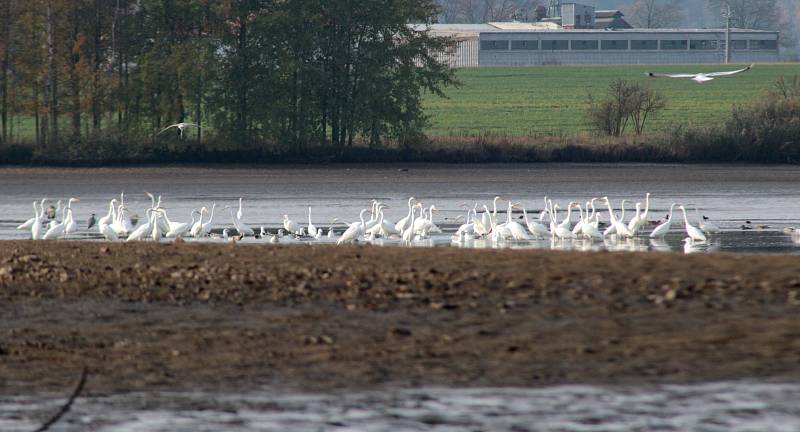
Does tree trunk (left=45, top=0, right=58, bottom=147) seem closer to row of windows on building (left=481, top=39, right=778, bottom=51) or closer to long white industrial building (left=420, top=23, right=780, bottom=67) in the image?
long white industrial building (left=420, top=23, right=780, bottom=67)

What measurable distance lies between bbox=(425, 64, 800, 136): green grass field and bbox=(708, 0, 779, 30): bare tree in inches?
2363

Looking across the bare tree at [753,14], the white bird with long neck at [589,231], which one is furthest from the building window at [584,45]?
the white bird with long neck at [589,231]

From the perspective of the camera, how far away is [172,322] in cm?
1134

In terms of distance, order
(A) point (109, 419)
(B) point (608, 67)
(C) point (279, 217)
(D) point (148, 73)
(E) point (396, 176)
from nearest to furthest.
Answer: (A) point (109, 419)
(C) point (279, 217)
(E) point (396, 176)
(D) point (148, 73)
(B) point (608, 67)

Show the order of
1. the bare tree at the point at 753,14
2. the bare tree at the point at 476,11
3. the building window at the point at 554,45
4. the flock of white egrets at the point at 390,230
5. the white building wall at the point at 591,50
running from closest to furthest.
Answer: the flock of white egrets at the point at 390,230 → the white building wall at the point at 591,50 → the building window at the point at 554,45 → the bare tree at the point at 476,11 → the bare tree at the point at 753,14

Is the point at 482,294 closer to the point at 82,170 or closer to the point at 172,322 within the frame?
the point at 172,322

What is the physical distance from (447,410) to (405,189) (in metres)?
25.1

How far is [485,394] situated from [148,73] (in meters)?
33.1

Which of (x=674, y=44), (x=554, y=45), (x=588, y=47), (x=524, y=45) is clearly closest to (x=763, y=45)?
(x=674, y=44)

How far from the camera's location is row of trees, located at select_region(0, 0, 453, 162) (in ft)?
134

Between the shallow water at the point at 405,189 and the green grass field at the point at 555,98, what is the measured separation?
28.6ft

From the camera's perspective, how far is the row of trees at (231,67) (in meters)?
40.8

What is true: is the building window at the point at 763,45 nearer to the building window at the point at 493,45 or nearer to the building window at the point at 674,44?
the building window at the point at 674,44

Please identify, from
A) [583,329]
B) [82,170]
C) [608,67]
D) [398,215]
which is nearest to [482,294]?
[583,329]
